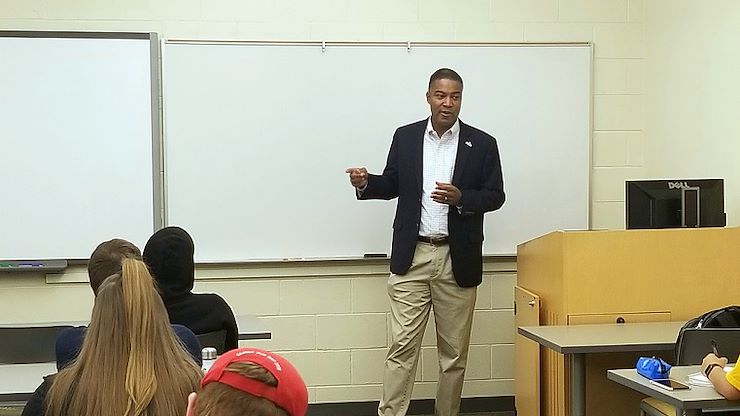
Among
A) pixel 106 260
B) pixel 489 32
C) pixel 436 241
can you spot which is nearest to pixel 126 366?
pixel 106 260

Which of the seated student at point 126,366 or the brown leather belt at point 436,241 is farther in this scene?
the brown leather belt at point 436,241

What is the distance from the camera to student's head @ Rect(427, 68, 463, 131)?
462 cm

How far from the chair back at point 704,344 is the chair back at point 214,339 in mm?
1565

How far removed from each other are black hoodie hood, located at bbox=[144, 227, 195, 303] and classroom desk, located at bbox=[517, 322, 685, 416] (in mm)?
1358

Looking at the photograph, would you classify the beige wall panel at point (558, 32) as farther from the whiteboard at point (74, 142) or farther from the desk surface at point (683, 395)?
the desk surface at point (683, 395)

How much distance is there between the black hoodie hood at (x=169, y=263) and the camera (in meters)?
3.08

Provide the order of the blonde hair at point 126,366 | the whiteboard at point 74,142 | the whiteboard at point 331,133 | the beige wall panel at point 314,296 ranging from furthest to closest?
the beige wall panel at point 314,296 < the whiteboard at point 331,133 < the whiteboard at point 74,142 < the blonde hair at point 126,366

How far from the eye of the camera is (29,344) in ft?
12.3

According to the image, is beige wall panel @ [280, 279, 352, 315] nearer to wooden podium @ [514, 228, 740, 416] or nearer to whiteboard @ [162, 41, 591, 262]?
whiteboard @ [162, 41, 591, 262]

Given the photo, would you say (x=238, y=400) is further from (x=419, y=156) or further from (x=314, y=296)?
(x=314, y=296)

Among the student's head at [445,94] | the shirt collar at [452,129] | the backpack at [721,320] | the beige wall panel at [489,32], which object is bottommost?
the backpack at [721,320]

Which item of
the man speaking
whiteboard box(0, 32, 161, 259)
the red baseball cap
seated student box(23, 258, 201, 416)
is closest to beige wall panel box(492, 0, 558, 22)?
the man speaking

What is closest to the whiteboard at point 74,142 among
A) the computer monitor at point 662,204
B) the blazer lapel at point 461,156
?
the blazer lapel at point 461,156

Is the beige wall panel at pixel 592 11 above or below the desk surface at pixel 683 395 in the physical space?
above
